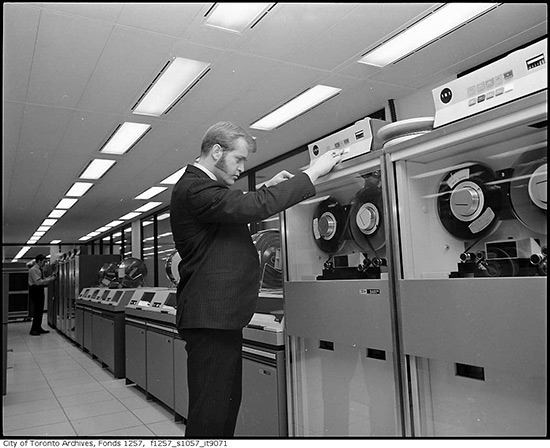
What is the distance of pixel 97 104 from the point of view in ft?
7.22

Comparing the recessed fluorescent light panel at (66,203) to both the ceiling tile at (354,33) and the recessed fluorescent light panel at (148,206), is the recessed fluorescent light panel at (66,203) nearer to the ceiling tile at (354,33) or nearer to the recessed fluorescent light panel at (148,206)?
the recessed fluorescent light panel at (148,206)

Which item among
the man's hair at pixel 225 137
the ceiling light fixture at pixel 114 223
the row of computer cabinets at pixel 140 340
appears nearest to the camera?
the man's hair at pixel 225 137

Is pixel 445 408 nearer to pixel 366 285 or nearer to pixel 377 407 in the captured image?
pixel 377 407

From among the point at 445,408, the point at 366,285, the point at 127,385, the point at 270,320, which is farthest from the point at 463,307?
the point at 127,385

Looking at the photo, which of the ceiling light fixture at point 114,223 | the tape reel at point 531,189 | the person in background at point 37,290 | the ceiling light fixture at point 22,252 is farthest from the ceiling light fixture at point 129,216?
the tape reel at point 531,189

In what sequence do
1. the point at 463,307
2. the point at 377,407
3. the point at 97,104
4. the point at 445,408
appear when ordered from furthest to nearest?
the point at 97,104, the point at 377,407, the point at 445,408, the point at 463,307

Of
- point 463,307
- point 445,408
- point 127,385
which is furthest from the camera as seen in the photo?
point 127,385

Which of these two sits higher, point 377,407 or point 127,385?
point 377,407

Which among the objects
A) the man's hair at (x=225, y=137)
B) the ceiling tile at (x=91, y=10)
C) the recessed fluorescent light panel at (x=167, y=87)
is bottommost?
the man's hair at (x=225, y=137)

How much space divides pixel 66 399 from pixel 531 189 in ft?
7.80

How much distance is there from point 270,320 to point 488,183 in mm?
1005

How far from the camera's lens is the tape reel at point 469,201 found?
4.48 ft

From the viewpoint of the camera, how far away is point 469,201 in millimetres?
1402

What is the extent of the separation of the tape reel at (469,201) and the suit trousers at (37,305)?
186cm
